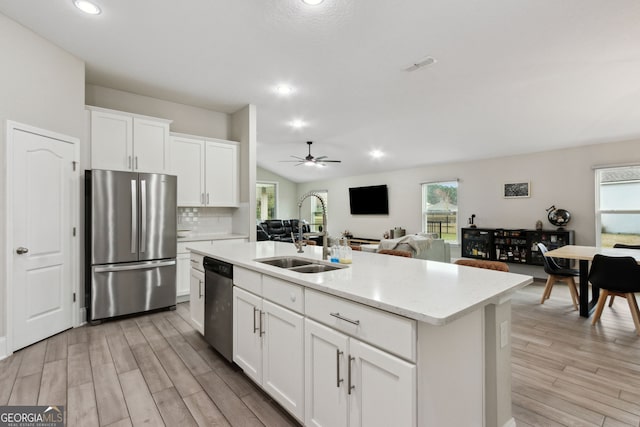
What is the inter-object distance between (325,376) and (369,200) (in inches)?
294

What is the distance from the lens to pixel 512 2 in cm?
244

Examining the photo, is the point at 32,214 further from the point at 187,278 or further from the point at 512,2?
the point at 512,2

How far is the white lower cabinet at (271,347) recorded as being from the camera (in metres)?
1.70

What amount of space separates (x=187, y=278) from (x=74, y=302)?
4.03ft

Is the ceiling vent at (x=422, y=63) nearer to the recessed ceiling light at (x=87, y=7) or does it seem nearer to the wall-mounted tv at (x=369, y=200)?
the recessed ceiling light at (x=87, y=7)

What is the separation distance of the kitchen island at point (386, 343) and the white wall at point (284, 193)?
8606mm

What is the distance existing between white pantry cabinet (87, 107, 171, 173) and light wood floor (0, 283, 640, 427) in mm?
1938

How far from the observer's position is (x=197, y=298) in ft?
9.93

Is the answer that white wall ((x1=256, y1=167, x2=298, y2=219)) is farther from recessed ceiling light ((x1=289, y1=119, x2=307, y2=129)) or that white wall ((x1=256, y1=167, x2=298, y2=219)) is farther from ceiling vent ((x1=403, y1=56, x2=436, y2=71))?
ceiling vent ((x1=403, y1=56, x2=436, y2=71))

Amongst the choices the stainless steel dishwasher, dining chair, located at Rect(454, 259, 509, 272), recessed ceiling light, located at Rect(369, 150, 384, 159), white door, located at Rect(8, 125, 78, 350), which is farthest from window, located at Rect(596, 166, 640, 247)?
white door, located at Rect(8, 125, 78, 350)

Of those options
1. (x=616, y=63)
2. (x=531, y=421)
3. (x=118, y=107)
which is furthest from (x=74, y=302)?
(x=616, y=63)

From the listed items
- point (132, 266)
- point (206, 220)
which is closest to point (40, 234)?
point (132, 266)

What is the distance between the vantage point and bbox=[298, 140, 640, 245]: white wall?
17.0 feet

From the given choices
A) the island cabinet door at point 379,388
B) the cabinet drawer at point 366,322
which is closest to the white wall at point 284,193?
the cabinet drawer at point 366,322
